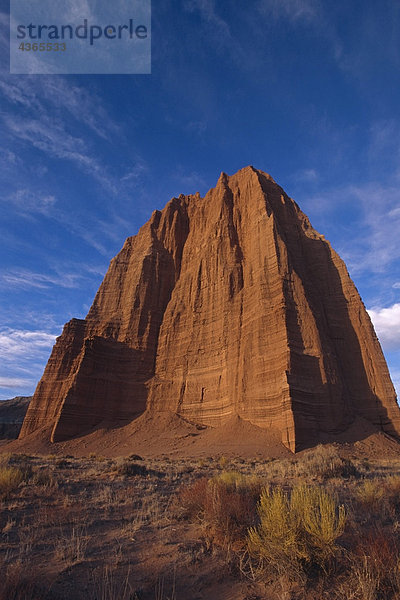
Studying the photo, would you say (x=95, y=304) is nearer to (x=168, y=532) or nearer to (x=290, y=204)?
(x=290, y=204)

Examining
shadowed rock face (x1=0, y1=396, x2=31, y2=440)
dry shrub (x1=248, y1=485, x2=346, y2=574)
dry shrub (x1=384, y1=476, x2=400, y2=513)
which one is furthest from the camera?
shadowed rock face (x1=0, y1=396, x2=31, y2=440)

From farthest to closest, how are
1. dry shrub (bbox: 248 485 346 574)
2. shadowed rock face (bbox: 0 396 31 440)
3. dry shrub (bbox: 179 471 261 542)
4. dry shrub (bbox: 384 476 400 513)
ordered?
shadowed rock face (bbox: 0 396 31 440) < dry shrub (bbox: 384 476 400 513) < dry shrub (bbox: 179 471 261 542) < dry shrub (bbox: 248 485 346 574)

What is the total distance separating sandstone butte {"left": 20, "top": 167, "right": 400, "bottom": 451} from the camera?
104 feet

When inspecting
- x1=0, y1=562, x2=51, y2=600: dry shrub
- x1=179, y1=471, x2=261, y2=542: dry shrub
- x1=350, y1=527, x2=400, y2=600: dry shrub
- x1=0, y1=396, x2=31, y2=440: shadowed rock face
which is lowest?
x1=0, y1=562, x2=51, y2=600: dry shrub

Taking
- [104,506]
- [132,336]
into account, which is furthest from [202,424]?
[104,506]

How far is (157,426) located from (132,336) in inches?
551

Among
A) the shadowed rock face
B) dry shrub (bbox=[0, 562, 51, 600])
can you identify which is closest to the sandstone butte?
dry shrub (bbox=[0, 562, 51, 600])

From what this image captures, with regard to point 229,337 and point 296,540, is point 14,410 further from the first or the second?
point 296,540

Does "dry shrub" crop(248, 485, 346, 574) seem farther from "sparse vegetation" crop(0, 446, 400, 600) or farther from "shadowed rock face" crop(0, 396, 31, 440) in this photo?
"shadowed rock face" crop(0, 396, 31, 440)

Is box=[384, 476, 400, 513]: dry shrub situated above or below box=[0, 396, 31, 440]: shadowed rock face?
below

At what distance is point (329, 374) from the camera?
103 ft

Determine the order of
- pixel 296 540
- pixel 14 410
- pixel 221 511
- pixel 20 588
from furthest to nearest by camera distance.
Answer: pixel 14 410, pixel 221 511, pixel 296 540, pixel 20 588

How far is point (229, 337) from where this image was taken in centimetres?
3991

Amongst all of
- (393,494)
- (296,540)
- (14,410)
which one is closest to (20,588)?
(296,540)
